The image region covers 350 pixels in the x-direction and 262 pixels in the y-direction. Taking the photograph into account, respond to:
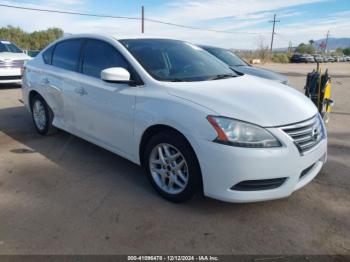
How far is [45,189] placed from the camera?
3.53 metres

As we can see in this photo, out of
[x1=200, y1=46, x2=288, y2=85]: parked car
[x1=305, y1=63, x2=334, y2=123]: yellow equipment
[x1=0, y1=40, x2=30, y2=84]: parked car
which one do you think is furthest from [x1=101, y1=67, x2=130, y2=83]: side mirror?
[x1=0, y1=40, x2=30, y2=84]: parked car

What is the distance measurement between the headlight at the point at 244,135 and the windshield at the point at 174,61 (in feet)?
3.13

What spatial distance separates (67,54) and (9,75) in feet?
22.6

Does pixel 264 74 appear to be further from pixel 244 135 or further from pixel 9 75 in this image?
pixel 9 75

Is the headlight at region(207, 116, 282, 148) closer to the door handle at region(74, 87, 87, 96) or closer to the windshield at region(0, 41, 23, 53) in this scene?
the door handle at region(74, 87, 87, 96)

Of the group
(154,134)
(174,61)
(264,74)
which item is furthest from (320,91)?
(154,134)

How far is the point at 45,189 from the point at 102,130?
0.91 metres

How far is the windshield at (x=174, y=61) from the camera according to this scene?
3.52 metres

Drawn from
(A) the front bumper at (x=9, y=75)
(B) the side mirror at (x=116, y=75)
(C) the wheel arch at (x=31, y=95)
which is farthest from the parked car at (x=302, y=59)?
(B) the side mirror at (x=116, y=75)

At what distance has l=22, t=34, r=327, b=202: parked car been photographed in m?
2.73

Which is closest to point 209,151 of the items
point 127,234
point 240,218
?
point 240,218

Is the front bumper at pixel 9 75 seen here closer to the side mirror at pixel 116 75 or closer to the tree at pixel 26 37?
the side mirror at pixel 116 75

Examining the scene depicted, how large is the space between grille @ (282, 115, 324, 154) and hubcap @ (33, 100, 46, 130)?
3.93 meters

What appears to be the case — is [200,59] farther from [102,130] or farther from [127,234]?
[127,234]
